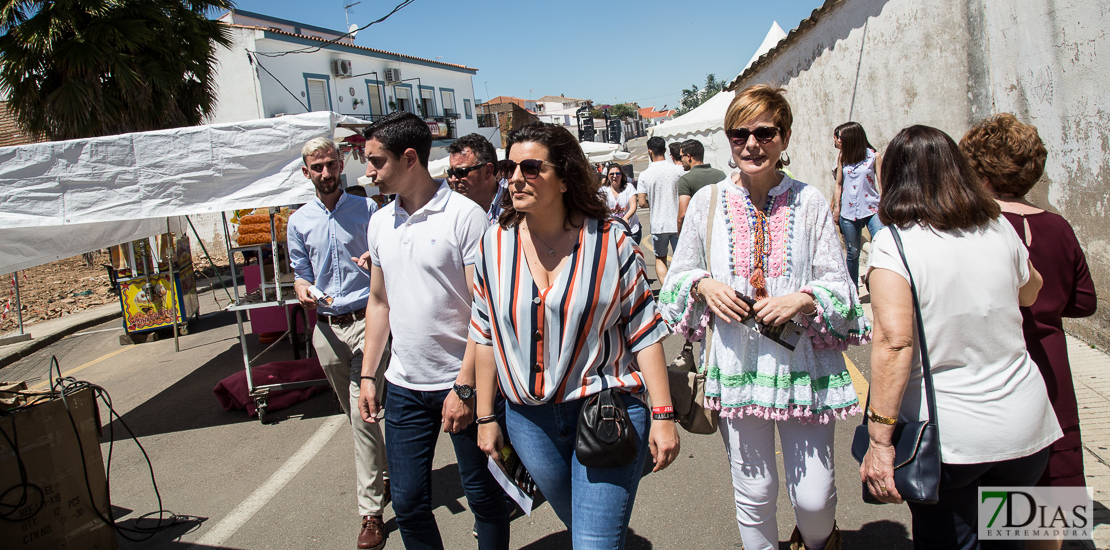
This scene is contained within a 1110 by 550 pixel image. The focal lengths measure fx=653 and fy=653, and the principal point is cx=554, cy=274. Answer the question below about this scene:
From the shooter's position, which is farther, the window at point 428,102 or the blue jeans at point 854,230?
the window at point 428,102

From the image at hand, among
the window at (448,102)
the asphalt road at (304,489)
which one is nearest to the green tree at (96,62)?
the asphalt road at (304,489)

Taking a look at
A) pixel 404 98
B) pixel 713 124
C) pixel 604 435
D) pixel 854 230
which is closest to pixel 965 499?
pixel 604 435

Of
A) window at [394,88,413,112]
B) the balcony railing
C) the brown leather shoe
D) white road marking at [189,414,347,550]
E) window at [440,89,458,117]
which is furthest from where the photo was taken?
the balcony railing

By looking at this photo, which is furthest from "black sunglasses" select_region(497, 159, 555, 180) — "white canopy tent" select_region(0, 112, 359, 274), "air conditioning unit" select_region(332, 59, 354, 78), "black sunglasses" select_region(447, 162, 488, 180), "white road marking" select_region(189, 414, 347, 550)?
"air conditioning unit" select_region(332, 59, 354, 78)

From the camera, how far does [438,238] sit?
8.55 feet

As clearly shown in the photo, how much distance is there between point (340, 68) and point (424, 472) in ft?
89.2

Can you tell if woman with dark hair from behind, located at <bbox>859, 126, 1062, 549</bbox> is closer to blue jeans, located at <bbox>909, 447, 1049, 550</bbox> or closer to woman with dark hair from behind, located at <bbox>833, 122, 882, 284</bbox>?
blue jeans, located at <bbox>909, 447, 1049, 550</bbox>

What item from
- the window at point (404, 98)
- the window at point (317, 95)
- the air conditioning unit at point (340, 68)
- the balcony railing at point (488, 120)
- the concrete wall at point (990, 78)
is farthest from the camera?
the balcony railing at point (488, 120)

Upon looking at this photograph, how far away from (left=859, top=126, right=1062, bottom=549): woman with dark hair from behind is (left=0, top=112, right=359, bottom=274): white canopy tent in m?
4.29

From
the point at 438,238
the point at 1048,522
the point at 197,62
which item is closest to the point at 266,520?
the point at 438,238

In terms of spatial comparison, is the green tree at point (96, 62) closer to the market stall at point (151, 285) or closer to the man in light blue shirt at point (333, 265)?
the market stall at point (151, 285)

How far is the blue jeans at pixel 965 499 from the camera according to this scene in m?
1.90

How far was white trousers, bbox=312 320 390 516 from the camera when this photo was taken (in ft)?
11.1

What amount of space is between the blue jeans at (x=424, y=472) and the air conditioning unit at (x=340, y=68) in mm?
26855
